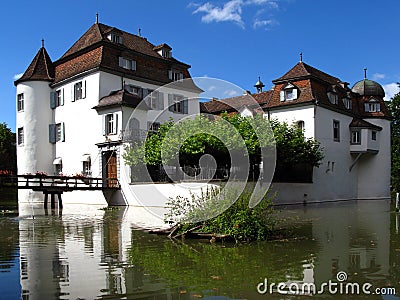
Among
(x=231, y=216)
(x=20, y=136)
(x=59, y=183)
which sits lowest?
(x=59, y=183)

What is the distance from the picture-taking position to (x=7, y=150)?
2100 inches

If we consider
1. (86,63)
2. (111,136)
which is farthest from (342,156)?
(86,63)

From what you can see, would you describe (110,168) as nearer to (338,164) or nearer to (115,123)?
(115,123)

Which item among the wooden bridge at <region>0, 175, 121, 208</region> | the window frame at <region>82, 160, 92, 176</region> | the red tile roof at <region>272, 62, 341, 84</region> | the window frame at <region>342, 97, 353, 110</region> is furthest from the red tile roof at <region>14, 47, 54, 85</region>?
the window frame at <region>342, 97, 353, 110</region>

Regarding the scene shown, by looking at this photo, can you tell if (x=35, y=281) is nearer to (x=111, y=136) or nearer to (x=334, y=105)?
(x=111, y=136)

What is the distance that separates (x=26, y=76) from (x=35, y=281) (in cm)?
3320

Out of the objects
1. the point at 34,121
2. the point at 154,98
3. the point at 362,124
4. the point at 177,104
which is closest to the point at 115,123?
the point at 154,98

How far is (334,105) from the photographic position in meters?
37.5

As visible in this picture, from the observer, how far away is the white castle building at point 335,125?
115ft

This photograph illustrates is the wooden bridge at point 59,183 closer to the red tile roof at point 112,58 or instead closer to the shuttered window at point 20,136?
the shuttered window at point 20,136

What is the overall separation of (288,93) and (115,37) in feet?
48.2

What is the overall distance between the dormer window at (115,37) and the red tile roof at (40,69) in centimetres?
681

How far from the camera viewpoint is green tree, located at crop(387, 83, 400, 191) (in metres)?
46.4

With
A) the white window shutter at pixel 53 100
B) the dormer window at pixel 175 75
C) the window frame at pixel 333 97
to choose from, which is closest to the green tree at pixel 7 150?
the white window shutter at pixel 53 100
